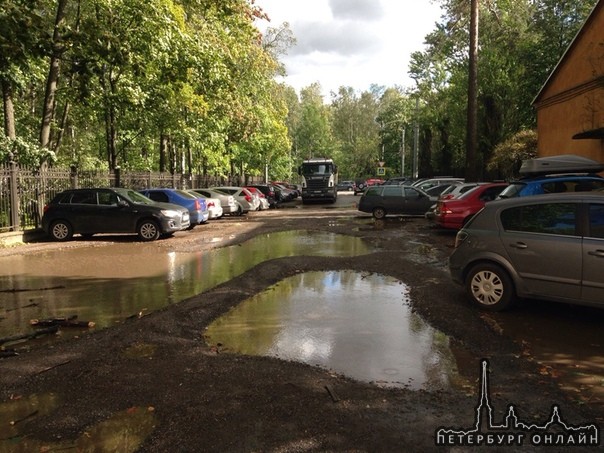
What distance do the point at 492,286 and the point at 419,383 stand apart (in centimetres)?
274

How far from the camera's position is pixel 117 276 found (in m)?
9.54

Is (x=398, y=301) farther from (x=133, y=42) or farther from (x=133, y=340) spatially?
(x=133, y=42)

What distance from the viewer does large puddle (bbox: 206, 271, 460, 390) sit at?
475 centimetres

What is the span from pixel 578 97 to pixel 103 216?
55.6ft

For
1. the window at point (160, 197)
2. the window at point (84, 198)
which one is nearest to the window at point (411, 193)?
the window at point (160, 197)

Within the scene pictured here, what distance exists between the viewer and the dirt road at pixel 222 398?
3389 millimetres

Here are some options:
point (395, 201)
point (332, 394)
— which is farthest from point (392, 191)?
point (332, 394)

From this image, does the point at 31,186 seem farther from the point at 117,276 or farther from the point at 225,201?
the point at 225,201

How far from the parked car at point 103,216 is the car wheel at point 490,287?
10430 millimetres

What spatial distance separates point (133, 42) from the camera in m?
16.1

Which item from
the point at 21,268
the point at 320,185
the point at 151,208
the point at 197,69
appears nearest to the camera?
the point at 21,268

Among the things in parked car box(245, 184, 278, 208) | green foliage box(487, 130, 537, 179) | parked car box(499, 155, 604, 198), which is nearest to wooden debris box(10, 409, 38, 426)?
parked car box(499, 155, 604, 198)

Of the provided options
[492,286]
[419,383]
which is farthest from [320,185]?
[419,383]

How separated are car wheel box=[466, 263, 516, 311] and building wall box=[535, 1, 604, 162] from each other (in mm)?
11328
